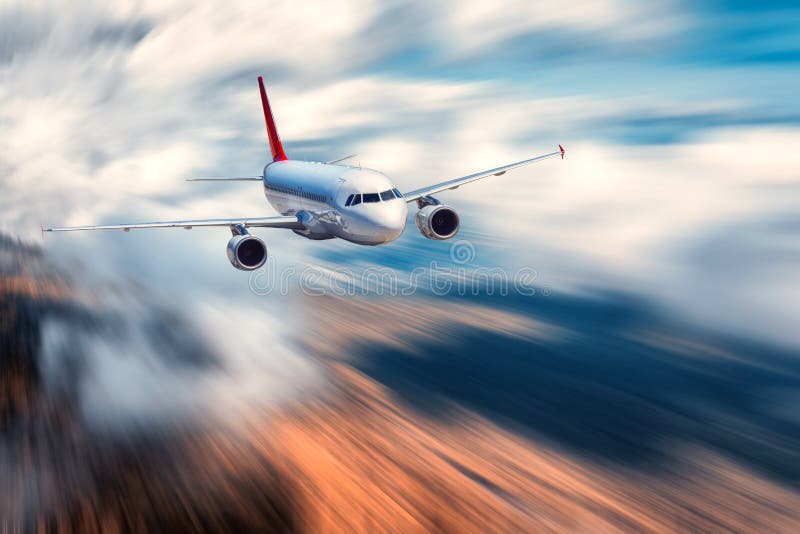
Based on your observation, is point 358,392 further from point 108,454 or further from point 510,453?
point 108,454

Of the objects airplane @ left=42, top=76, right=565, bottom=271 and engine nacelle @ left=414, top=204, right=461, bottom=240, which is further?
engine nacelle @ left=414, top=204, right=461, bottom=240

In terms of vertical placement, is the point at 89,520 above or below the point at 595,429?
above

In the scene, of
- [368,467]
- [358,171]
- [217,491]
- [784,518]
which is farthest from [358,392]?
[784,518]

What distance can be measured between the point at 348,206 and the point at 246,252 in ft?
29.1

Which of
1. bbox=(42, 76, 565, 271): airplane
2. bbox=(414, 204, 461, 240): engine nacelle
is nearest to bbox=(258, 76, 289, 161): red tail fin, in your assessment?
bbox=(42, 76, 565, 271): airplane

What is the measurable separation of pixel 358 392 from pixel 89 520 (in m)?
15.3

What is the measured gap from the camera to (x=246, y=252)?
41.3 meters

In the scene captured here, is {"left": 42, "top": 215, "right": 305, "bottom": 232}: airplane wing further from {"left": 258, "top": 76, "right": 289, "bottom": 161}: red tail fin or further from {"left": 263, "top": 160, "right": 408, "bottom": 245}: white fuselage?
{"left": 258, "top": 76, "right": 289, "bottom": 161}: red tail fin

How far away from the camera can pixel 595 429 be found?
29.1 meters

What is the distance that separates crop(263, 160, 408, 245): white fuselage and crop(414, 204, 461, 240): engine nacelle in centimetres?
682

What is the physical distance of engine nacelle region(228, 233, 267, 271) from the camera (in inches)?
1613

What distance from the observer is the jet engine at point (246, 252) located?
41.0m

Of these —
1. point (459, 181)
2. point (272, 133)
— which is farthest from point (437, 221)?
point (272, 133)

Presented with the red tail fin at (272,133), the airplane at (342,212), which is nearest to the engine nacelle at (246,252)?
the airplane at (342,212)
